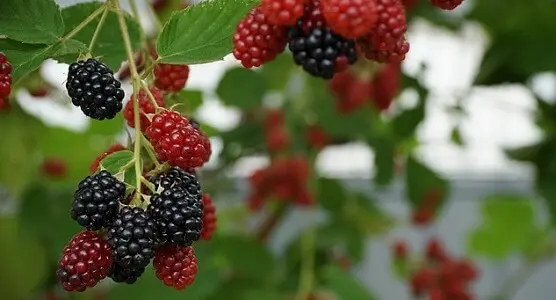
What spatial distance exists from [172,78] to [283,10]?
0.47ft

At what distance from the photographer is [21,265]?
175 centimetres

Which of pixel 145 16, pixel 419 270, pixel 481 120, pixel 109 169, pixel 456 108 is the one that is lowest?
pixel 481 120

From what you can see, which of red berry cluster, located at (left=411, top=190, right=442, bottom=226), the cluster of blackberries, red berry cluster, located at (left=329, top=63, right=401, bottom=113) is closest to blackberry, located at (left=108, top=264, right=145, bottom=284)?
the cluster of blackberries

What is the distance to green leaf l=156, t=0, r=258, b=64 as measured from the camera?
610 mm

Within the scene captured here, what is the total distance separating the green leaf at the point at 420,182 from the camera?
178 centimetres

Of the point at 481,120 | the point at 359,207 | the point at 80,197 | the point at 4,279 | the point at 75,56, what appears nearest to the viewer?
the point at 80,197

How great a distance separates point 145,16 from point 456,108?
25.6 inches

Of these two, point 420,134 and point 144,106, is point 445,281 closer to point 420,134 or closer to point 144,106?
point 420,134

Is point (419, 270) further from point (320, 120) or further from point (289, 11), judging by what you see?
point (289, 11)

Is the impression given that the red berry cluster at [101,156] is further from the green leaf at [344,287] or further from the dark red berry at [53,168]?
the dark red berry at [53,168]

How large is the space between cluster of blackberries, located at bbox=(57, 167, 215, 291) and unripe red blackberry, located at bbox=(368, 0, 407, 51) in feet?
0.53

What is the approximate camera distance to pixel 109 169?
56 cm

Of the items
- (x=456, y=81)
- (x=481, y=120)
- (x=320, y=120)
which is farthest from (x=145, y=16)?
(x=481, y=120)

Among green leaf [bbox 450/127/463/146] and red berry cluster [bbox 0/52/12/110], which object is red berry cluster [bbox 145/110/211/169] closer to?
red berry cluster [bbox 0/52/12/110]
